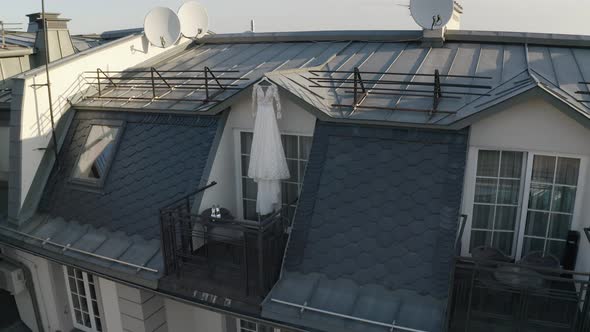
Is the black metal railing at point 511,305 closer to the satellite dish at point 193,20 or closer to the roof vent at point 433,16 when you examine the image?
the roof vent at point 433,16

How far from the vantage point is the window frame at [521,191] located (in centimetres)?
815

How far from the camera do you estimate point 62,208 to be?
1187cm

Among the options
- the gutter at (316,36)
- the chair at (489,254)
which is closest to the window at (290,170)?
the chair at (489,254)

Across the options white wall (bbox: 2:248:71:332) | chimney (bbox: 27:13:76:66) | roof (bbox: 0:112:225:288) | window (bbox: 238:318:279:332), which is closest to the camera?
roof (bbox: 0:112:225:288)

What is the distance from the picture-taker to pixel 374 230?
8422 millimetres

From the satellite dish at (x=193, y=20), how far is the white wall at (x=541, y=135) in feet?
39.5

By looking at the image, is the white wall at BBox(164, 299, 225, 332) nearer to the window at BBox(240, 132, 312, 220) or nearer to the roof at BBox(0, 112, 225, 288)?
the roof at BBox(0, 112, 225, 288)

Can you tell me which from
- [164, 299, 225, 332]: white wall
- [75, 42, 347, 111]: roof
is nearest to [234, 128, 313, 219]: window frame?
[75, 42, 347, 111]: roof

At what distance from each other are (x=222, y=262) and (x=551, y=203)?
21.4 ft

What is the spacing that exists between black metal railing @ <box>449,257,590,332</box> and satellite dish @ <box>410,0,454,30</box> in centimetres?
750

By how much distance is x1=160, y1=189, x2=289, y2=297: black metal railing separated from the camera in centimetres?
820

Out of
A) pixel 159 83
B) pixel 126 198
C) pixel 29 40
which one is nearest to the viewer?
pixel 126 198

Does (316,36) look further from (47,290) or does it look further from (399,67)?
(47,290)

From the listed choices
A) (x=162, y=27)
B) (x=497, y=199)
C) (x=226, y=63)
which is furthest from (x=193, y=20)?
(x=497, y=199)
